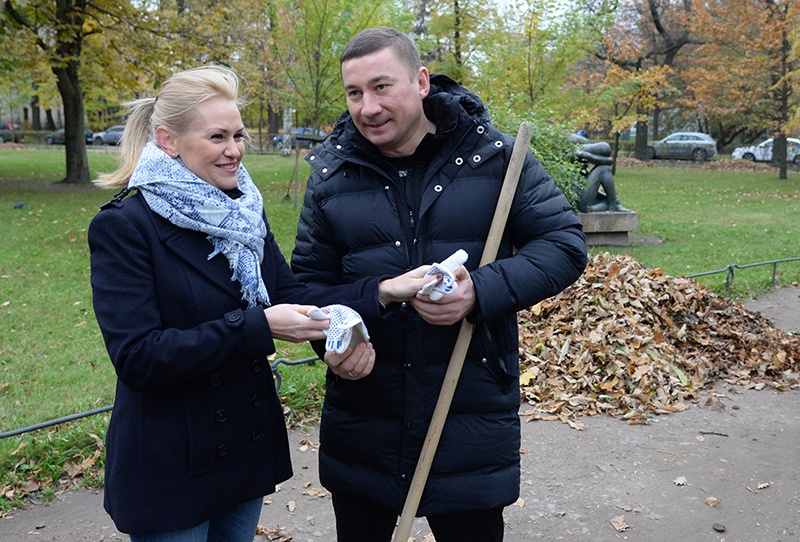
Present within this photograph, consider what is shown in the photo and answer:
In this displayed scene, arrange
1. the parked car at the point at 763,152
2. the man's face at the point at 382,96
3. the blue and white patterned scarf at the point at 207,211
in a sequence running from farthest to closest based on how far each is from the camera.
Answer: the parked car at the point at 763,152
the man's face at the point at 382,96
the blue and white patterned scarf at the point at 207,211

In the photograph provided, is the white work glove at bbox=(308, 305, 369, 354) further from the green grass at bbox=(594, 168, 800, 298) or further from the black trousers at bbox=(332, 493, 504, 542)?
the green grass at bbox=(594, 168, 800, 298)

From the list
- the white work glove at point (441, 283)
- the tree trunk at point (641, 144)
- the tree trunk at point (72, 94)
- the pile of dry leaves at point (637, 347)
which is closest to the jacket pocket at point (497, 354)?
the white work glove at point (441, 283)

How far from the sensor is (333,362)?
218cm

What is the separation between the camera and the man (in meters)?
2.33

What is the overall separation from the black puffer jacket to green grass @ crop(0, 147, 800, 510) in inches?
33.8

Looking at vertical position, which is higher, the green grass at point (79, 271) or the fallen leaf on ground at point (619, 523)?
the green grass at point (79, 271)

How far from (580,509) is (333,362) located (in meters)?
2.52

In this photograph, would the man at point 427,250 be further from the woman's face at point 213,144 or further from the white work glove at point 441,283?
the woman's face at point 213,144

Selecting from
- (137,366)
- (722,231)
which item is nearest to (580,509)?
(137,366)

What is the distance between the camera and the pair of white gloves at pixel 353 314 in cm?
207

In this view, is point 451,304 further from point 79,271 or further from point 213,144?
point 79,271

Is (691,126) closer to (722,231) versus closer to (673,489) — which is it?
(722,231)

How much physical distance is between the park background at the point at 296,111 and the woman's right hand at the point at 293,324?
2.75 ft

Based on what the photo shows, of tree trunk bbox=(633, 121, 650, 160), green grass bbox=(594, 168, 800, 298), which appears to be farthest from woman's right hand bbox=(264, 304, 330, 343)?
tree trunk bbox=(633, 121, 650, 160)
